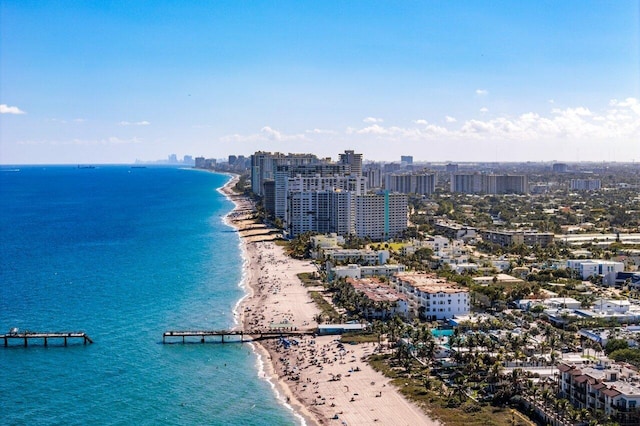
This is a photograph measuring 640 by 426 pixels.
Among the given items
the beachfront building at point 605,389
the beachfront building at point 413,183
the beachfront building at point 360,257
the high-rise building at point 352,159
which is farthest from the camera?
the beachfront building at point 413,183

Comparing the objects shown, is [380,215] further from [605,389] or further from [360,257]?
[605,389]

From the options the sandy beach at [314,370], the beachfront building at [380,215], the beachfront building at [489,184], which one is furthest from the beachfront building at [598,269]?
the beachfront building at [489,184]

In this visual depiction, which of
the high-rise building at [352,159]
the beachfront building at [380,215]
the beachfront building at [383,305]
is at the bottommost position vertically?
the beachfront building at [383,305]

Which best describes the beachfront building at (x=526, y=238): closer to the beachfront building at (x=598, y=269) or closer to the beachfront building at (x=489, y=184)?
the beachfront building at (x=598, y=269)

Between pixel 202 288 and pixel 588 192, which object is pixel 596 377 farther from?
pixel 588 192

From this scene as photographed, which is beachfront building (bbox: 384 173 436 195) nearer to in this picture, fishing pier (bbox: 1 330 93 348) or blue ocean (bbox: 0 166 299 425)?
blue ocean (bbox: 0 166 299 425)

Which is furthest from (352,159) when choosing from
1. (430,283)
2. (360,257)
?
(430,283)

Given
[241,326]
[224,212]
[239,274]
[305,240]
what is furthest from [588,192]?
[241,326]
